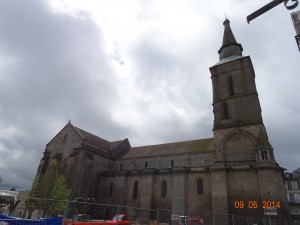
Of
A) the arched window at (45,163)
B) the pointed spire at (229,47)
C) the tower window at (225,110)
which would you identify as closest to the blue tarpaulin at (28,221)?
the tower window at (225,110)

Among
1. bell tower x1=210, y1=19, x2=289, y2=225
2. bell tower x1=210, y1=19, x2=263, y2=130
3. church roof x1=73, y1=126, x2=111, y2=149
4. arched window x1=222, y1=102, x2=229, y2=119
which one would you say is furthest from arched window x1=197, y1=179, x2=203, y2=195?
church roof x1=73, y1=126, x2=111, y2=149

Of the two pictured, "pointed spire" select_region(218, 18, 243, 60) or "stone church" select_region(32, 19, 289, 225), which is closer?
"stone church" select_region(32, 19, 289, 225)

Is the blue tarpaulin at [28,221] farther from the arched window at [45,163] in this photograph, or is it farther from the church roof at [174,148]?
the arched window at [45,163]

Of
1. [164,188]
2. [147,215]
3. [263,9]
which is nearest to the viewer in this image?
[263,9]

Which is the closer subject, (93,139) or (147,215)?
(147,215)

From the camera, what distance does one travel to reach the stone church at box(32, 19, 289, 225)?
25453mm

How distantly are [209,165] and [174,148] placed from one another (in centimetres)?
898

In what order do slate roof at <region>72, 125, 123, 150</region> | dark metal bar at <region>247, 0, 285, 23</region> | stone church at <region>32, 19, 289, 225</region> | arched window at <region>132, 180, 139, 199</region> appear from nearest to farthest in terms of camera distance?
dark metal bar at <region>247, 0, 285, 23</region> < stone church at <region>32, 19, 289, 225</region> < arched window at <region>132, 180, 139, 199</region> < slate roof at <region>72, 125, 123, 150</region>

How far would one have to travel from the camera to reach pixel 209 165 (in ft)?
100

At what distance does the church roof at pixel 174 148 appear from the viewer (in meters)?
35.4

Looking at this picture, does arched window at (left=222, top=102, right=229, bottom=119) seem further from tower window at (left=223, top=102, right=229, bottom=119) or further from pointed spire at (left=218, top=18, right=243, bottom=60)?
pointed spire at (left=218, top=18, right=243, bottom=60)

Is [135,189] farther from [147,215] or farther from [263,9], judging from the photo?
[263,9]

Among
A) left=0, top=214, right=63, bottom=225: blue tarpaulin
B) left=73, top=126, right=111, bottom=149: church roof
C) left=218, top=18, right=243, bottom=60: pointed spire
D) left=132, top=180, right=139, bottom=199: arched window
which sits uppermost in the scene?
left=218, top=18, right=243, bottom=60: pointed spire

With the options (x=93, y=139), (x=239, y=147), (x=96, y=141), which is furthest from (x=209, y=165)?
(x=93, y=139)
